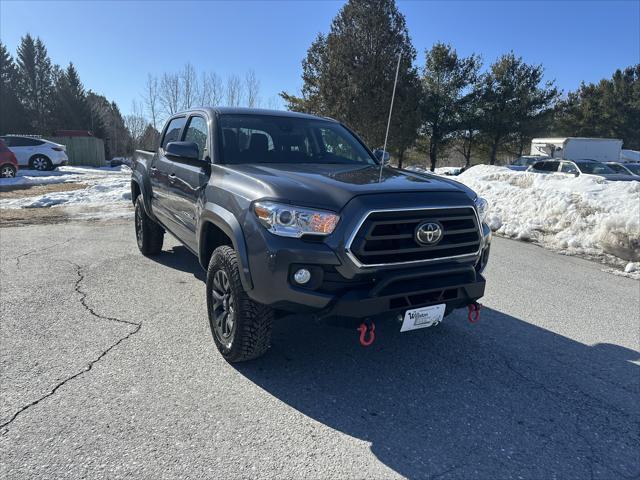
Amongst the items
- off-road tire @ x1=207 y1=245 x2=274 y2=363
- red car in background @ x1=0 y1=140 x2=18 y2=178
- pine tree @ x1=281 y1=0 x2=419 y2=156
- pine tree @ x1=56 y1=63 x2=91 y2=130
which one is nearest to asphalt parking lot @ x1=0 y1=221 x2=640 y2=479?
off-road tire @ x1=207 y1=245 x2=274 y2=363

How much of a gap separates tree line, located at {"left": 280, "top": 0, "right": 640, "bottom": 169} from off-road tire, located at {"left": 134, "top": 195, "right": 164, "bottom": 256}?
22.2 m

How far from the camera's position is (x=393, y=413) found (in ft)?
9.39

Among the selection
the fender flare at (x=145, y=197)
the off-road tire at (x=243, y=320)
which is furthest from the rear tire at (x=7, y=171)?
the off-road tire at (x=243, y=320)

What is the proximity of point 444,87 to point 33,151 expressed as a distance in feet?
90.9

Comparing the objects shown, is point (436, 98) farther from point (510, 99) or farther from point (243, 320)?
point (243, 320)

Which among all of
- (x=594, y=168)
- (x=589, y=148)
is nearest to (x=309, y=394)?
(x=594, y=168)

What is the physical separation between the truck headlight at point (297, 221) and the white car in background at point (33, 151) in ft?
79.7

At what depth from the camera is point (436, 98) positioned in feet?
113

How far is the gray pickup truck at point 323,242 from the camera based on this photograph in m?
2.79

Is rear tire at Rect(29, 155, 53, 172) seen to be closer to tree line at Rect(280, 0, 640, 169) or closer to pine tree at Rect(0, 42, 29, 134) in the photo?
tree line at Rect(280, 0, 640, 169)

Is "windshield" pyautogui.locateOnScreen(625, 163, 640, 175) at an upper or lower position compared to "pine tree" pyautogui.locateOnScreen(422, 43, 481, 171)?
lower

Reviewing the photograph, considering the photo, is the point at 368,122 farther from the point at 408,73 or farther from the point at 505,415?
the point at 505,415

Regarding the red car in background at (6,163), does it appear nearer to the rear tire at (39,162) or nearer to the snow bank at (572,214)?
the rear tire at (39,162)

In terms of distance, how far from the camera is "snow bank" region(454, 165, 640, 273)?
765 cm
